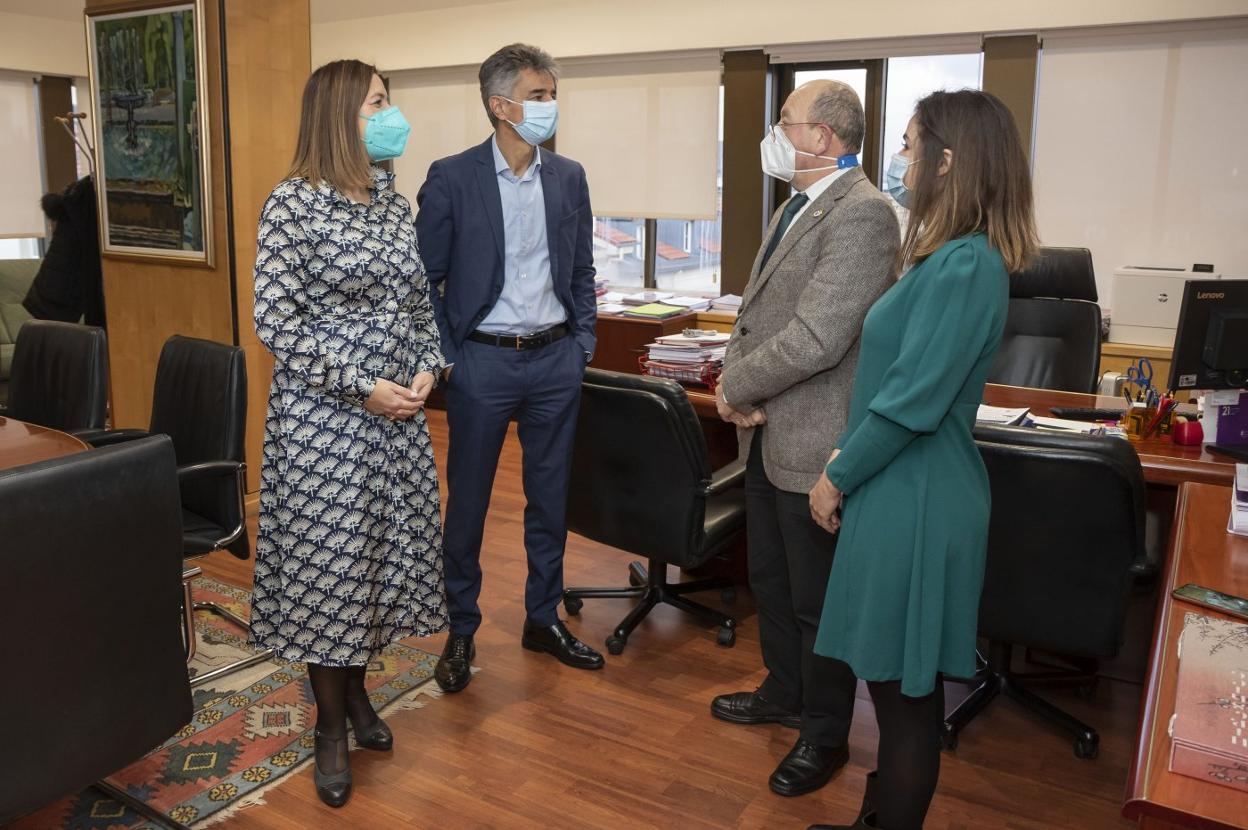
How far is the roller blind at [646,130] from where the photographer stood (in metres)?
6.08

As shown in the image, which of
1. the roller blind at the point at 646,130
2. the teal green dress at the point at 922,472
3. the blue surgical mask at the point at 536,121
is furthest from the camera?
the roller blind at the point at 646,130

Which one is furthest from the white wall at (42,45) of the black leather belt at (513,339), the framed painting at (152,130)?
the black leather belt at (513,339)

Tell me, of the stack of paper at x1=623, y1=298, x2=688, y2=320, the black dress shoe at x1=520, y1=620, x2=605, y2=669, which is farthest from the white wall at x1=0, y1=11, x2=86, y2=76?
the black dress shoe at x1=520, y1=620, x2=605, y2=669

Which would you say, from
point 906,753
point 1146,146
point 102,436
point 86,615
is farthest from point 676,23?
point 86,615

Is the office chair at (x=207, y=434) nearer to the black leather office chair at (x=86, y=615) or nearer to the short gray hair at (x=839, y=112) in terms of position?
the black leather office chair at (x=86, y=615)

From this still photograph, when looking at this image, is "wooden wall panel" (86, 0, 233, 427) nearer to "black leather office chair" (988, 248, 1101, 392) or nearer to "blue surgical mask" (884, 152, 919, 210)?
"blue surgical mask" (884, 152, 919, 210)

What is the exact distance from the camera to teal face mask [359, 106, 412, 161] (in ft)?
7.56

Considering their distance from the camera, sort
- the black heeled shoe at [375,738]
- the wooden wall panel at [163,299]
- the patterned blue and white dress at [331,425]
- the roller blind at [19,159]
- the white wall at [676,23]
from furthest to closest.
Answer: the roller blind at [19,159]
the white wall at [676,23]
the wooden wall panel at [163,299]
the black heeled shoe at [375,738]
the patterned blue and white dress at [331,425]

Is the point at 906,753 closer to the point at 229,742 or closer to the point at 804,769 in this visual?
the point at 804,769

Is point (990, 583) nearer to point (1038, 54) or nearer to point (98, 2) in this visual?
point (1038, 54)

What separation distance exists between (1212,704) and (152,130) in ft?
14.4

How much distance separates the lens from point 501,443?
2914 mm

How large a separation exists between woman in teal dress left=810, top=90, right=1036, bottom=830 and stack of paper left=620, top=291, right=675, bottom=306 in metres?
4.24

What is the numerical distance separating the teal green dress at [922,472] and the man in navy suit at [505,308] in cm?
124
